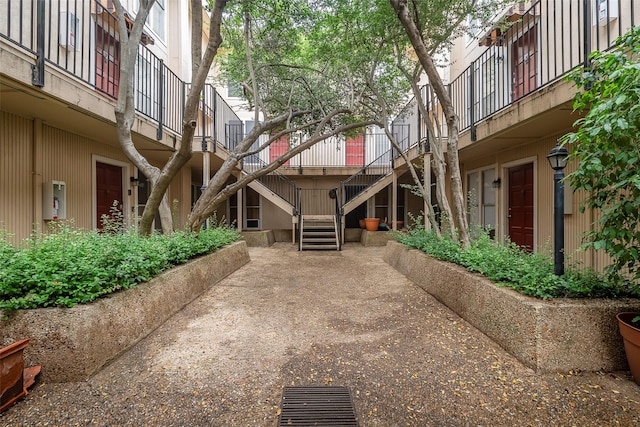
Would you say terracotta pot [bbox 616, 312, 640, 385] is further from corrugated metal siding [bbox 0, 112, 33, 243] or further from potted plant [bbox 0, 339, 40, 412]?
corrugated metal siding [bbox 0, 112, 33, 243]

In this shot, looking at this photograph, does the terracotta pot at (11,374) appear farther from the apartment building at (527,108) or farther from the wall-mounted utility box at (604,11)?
the wall-mounted utility box at (604,11)

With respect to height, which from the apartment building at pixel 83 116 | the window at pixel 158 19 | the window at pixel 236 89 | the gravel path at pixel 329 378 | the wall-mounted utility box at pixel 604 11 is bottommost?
the gravel path at pixel 329 378

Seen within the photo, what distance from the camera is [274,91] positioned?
8.09m

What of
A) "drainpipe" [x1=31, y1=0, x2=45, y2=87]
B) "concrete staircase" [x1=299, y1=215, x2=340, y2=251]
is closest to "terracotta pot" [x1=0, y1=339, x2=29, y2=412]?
"drainpipe" [x1=31, y1=0, x2=45, y2=87]

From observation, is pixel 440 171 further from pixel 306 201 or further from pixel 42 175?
pixel 306 201

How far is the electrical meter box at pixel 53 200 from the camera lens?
4492mm

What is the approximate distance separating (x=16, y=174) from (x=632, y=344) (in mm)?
6622

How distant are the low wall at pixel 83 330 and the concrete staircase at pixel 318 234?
6165mm

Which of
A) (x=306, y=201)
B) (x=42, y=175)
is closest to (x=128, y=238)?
(x=42, y=175)

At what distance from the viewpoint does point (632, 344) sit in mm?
2117

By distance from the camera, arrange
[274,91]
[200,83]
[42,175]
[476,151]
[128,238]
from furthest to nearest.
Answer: [274,91]
[476,151]
[42,175]
[200,83]
[128,238]

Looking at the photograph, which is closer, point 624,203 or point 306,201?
point 624,203

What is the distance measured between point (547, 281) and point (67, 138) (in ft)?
22.0

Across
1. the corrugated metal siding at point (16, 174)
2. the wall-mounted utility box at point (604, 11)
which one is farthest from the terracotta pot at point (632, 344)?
the corrugated metal siding at point (16, 174)
